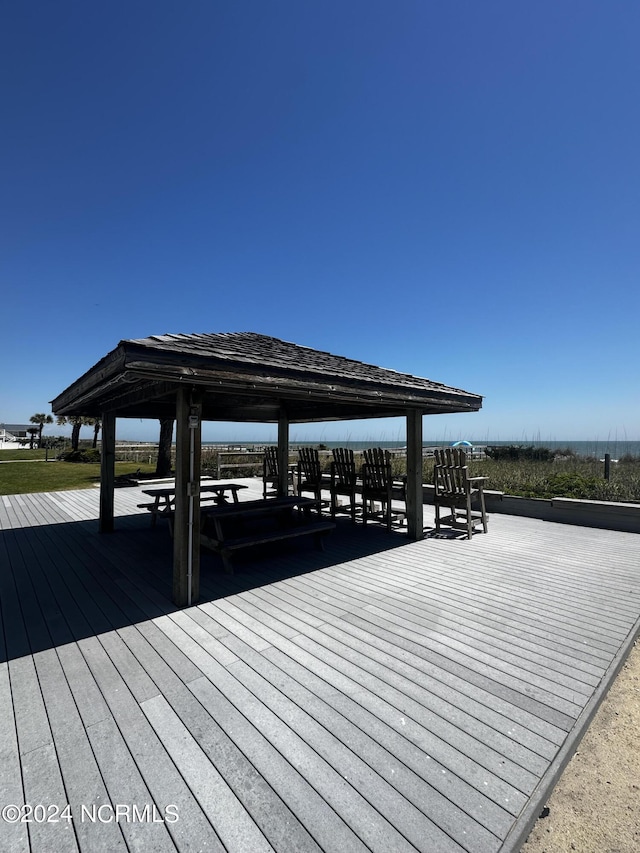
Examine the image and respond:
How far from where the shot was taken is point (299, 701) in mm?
2188

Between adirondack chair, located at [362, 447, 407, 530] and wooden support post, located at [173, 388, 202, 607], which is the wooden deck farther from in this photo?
adirondack chair, located at [362, 447, 407, 530]

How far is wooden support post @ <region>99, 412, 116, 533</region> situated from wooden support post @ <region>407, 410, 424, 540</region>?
5.05m

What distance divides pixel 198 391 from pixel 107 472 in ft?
13.4

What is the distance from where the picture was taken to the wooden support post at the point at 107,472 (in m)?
6.45

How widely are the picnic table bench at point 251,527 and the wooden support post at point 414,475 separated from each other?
1.37 m

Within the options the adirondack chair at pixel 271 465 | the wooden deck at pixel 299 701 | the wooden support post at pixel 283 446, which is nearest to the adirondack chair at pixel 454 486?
the wooden deck at pixel 299 701

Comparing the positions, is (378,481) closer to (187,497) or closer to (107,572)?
(187,497)

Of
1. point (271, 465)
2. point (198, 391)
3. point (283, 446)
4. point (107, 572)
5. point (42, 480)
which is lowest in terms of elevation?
point (107, 572)

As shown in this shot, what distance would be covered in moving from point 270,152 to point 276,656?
921 cm

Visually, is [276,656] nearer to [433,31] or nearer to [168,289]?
[433,31]

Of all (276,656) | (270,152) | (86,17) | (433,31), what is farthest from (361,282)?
(276,656)

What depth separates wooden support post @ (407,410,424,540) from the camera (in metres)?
6.04

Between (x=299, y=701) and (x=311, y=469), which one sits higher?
(x=311, y=469)

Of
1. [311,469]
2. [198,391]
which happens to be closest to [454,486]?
[311,469]
